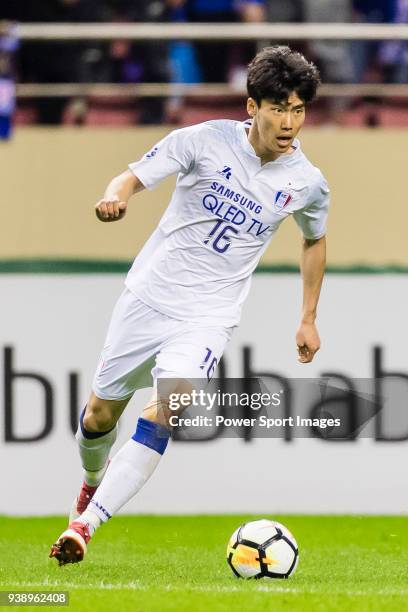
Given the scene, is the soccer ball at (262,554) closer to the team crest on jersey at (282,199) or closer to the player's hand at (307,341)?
the player's hand at (307,341)

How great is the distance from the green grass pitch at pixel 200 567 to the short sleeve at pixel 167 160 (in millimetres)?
1609

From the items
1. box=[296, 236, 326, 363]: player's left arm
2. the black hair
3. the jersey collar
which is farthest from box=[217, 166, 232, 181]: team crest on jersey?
box=[296, 236, 326, 363]: player's left arm

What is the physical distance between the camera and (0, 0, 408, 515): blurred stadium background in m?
8.52

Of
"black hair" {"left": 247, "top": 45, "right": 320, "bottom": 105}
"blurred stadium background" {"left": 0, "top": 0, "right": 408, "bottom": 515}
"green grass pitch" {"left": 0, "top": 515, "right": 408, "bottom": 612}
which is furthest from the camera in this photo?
"blurred stadium background" {"left": 0, "top": 0, "right": 408, "bottom": 515}

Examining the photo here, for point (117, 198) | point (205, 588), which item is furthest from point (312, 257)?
point (205, 588)

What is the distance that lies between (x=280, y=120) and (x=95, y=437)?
1.74 meters

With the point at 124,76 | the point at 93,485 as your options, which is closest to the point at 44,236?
the point at 124,76

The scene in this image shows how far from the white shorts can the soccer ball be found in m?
0.66

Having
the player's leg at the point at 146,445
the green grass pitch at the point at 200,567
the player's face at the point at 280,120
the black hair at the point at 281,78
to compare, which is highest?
the black hair at the point at 281,78

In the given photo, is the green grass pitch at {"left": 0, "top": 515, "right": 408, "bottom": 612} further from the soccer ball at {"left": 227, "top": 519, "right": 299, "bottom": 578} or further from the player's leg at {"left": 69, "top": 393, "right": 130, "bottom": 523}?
the player's leg at {"left": 69, "top": 393, "right": 130, "bottom": 523}

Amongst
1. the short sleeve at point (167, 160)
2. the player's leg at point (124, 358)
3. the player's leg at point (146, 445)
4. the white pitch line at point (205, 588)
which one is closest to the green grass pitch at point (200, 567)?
the white pitch line at point (205, 588)

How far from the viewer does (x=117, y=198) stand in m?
5.16

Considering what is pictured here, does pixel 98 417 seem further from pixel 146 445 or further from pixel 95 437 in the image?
pixel 146 445

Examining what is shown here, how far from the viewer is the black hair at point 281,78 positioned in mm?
5516
